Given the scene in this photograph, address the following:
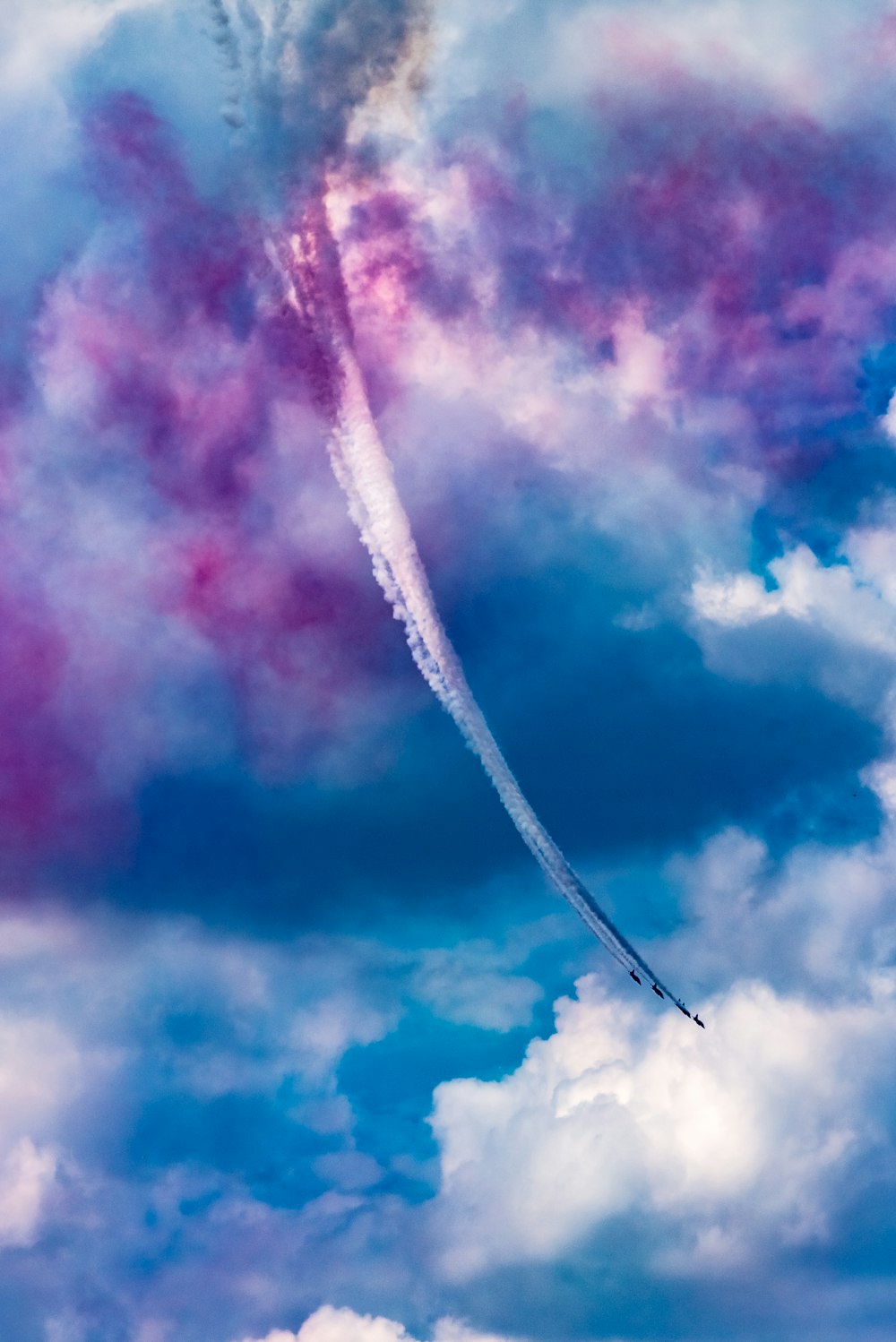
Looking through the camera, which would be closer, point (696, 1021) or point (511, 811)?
point (511, 811)

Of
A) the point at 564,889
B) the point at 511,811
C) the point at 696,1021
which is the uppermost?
the point at 511,811

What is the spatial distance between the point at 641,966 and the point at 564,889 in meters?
12.5

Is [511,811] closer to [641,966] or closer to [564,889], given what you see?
[564,889]

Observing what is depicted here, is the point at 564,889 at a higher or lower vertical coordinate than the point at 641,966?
higher

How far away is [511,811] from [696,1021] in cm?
4232

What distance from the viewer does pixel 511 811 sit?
94375mm

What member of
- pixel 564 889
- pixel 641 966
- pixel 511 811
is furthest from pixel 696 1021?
pixel 511 811

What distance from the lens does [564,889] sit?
96562mm

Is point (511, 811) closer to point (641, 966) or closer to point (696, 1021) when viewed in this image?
point (641, 966)

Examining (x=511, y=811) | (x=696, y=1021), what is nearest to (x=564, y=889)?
(x=511, y=811)

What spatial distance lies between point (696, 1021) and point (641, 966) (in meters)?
20.8

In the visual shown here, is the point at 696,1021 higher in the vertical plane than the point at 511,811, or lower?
lower

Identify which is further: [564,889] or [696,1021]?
[696,1021]

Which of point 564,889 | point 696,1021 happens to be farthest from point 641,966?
point 696,1021
